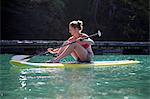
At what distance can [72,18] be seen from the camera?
19.7 metres

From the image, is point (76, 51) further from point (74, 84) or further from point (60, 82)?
point (74, 84)

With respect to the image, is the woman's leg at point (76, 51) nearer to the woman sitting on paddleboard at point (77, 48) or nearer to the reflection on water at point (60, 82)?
the woman sitting on paddleboard at point (77, 48)

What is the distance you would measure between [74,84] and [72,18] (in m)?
15.4

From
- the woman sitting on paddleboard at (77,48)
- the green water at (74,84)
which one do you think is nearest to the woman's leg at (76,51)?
the woman sitting on paddleboard at (77,48)

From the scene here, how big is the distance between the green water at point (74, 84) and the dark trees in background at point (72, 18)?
1221cm

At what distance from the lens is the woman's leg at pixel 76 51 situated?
21.4 feet

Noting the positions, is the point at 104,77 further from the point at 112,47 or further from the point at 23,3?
the point at 23,3

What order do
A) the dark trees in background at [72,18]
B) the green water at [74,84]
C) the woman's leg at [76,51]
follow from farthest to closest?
1. the dark trees in background at [72,18]
2. the woman's leg at [76,51]
3. the green water at [74,84]

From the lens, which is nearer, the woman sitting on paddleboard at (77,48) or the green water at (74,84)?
the green water at (74,84)

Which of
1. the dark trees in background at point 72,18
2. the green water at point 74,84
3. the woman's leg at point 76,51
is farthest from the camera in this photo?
the dark trees in background at point 72,18

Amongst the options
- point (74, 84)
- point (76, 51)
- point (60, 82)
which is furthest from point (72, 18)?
point (74, 84)

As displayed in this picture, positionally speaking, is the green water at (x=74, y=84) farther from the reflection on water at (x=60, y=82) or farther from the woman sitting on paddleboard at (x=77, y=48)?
the woman sitting on paddleboard at (x=77, y=48)

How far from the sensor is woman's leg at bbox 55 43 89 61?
21.4ft

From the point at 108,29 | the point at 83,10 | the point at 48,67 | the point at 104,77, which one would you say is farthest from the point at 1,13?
the point at 104,77
